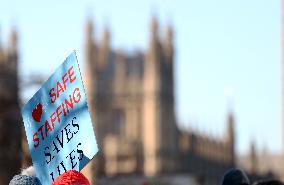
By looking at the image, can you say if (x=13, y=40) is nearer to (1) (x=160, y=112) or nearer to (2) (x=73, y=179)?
(1) (x=160, y=112)

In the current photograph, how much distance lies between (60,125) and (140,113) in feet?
263

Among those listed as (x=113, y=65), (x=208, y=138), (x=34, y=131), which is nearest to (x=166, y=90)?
(x=113, y=65)

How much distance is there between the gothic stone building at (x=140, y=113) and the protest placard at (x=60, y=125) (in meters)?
69.4

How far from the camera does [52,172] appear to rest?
169 inches

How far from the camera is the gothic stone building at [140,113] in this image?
77.5 meters

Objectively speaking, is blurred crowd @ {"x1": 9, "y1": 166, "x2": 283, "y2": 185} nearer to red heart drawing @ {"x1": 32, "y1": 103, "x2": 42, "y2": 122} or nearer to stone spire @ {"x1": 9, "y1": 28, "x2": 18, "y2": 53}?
red heart drawing @ {"x1": 32, "y1": 103, "x2": 42, "y2": 122}

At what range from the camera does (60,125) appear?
428 centimetres

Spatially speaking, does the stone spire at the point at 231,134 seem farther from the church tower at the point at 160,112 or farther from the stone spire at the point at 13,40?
the stone spire at the point at 13,40

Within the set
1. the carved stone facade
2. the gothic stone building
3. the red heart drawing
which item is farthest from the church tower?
the red heart drawing

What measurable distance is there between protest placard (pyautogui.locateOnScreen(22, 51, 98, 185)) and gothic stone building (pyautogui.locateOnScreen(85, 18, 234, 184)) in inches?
2731

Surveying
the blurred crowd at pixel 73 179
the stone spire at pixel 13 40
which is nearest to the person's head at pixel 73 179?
the blurred crowd at pixel 73 179

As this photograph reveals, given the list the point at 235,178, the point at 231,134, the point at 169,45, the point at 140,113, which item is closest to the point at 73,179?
the point at 235,178

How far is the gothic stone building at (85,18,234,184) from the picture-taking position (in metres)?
77.5

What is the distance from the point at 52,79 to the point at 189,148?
7988 centimetres
